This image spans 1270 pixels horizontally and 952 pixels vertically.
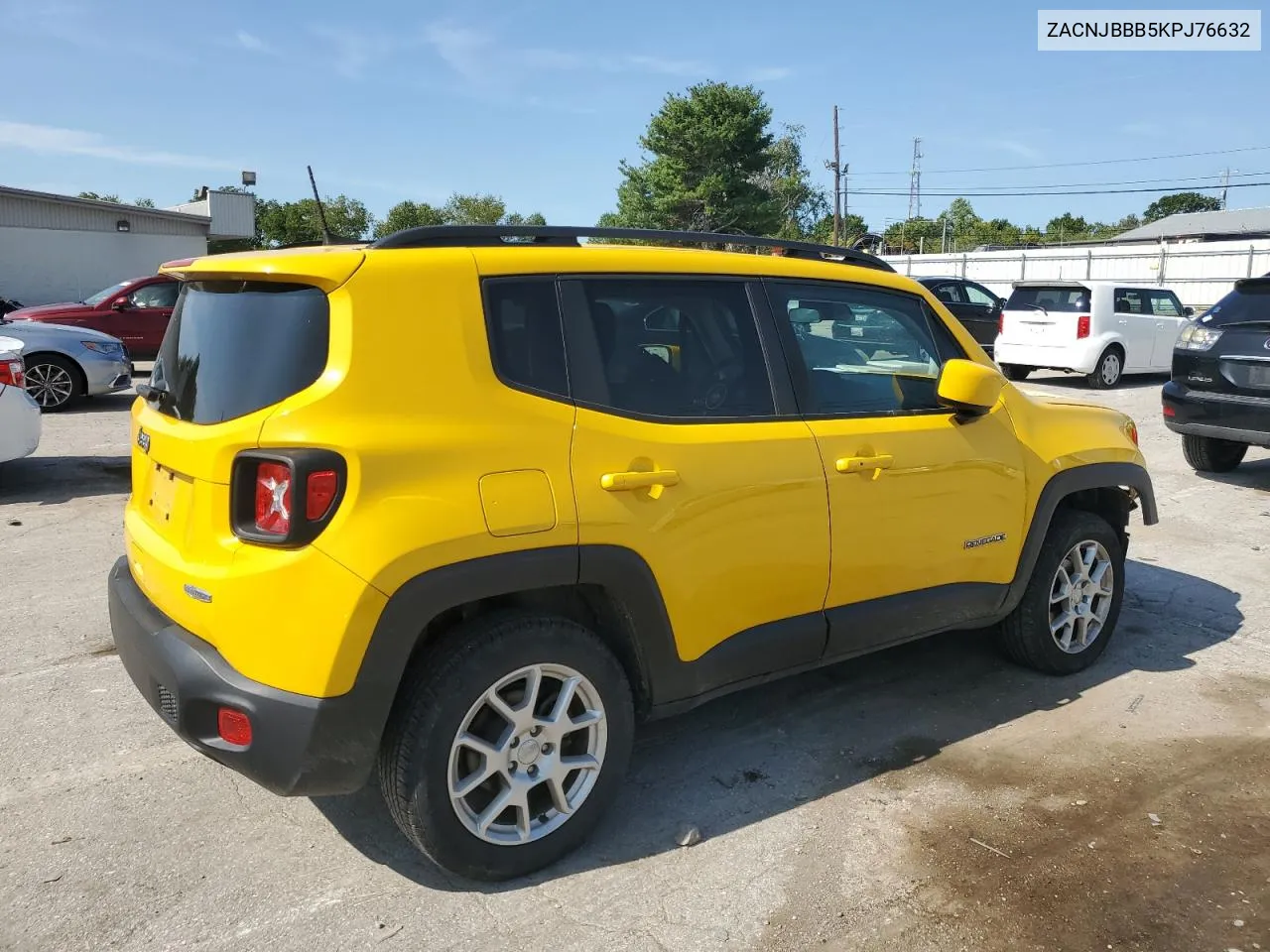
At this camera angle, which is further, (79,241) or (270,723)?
(79,241)

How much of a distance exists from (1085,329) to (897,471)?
13.2 metres

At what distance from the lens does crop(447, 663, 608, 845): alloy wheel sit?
274cm

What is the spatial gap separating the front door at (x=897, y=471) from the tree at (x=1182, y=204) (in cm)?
10752

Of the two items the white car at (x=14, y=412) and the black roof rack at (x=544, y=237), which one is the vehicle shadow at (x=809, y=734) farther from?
the white car at (x=14, y=412)

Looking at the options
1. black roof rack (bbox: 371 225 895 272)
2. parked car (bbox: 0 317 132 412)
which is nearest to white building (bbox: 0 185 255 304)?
parked car (bbox: 0 317 132 412)

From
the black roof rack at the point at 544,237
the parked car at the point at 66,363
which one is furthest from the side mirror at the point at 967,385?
the parked car at the point at 66,363

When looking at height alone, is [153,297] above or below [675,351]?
above

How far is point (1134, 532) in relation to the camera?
23.2 ft

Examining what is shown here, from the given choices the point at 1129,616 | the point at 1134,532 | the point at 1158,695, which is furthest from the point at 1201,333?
the point at 1158,695

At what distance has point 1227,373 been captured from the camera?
7.96 metres

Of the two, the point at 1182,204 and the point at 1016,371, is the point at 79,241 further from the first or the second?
the point at 1182,204

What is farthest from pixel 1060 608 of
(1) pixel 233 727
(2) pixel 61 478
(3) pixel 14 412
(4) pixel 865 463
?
(2) pixel 61 478

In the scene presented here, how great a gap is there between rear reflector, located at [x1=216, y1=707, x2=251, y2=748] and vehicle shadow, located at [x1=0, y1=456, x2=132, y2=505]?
19.0ft

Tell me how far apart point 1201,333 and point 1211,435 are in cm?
89
